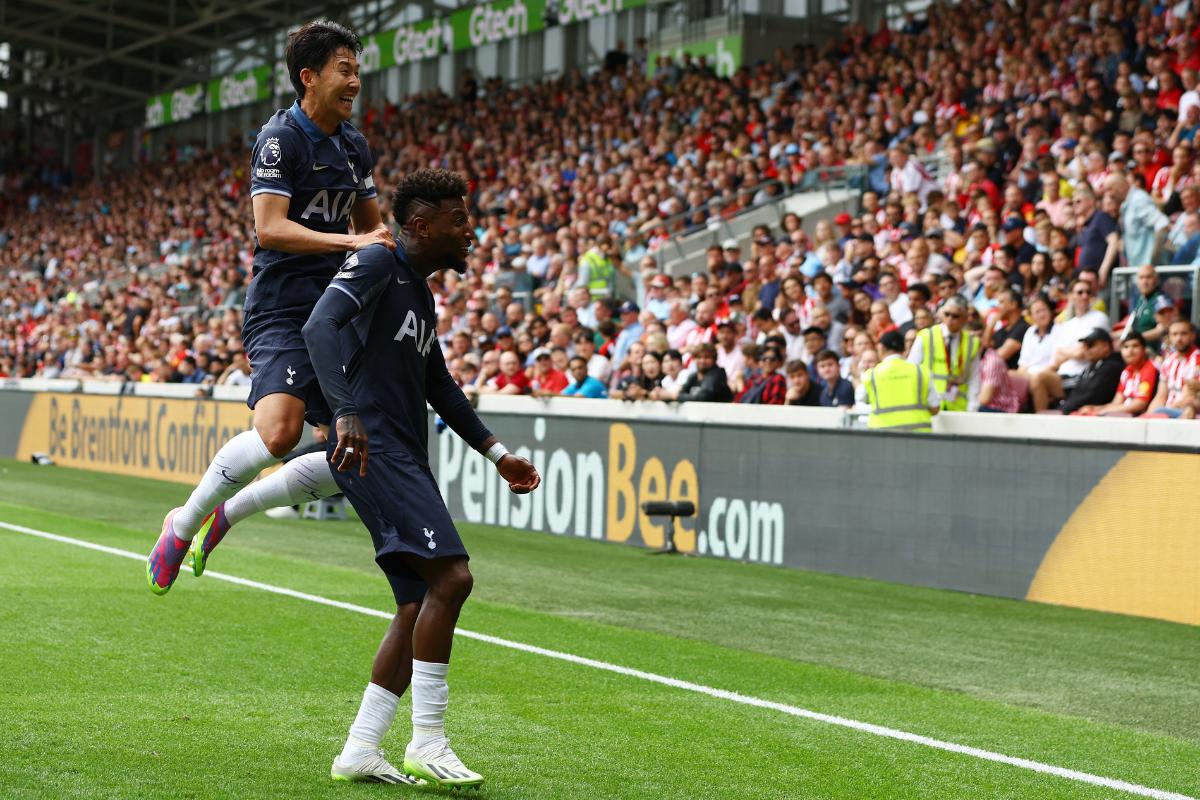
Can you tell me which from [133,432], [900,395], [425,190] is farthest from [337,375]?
[133,432]

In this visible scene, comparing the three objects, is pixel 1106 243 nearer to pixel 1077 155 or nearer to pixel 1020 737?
pixel 1077 155

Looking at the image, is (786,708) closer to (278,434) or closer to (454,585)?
(454,585)

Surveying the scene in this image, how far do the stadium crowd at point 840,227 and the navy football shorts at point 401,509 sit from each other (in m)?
7.90

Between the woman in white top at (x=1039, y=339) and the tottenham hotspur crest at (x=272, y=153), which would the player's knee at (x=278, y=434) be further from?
the woman in white top at (x=1039, y=339)

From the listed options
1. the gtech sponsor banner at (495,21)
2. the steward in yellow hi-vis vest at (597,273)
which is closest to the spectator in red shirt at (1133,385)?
the steward in yellow hi-vis vest at (597,273)

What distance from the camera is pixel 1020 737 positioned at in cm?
628

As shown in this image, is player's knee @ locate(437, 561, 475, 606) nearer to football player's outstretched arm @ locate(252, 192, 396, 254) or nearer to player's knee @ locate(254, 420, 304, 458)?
player's knee @ locate(254, 420, 304, 458)

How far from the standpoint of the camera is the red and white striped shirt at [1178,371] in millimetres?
11648

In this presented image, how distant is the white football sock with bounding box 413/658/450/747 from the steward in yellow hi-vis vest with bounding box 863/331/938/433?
25.8 feet

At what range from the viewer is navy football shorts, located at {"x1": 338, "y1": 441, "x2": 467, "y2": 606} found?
4.91m

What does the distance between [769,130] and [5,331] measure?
25.8m

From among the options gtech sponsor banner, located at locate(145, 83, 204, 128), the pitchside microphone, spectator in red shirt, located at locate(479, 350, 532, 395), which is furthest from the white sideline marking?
gtech sponsor banner, located at locate(145, 83, 204, 128)

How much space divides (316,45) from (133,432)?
19496 mm

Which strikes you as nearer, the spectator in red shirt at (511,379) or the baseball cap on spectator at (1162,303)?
the baseball cap on spectator at (1162,303)
